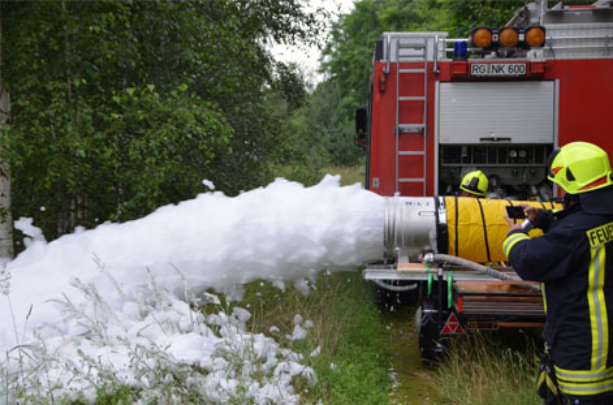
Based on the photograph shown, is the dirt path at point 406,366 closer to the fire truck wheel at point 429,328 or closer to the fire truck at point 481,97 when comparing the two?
the fire truck wheel at point 429,328

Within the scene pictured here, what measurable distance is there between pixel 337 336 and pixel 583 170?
8.85 ft

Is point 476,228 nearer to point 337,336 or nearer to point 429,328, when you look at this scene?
point 429,328

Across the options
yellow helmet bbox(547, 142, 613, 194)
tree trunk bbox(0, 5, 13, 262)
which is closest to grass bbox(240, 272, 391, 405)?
yellow helmet bbox(547, 142, 613, 194)

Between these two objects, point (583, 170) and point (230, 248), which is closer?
point (583, 170)

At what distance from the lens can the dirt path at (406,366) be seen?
485 centimetres

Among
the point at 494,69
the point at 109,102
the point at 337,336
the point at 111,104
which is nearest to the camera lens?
the point at 337,336

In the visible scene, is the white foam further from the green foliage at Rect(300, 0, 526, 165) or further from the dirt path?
the green foliage at Rect(300, 0, 526, 165)

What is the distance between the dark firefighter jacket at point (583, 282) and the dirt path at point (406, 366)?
1630 millimetres

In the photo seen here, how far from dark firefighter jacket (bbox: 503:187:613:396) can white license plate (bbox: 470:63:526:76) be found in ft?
13.4

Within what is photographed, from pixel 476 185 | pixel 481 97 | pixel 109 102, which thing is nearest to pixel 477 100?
pixel 481 97

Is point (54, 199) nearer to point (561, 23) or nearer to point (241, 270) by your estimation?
point (241, 270)

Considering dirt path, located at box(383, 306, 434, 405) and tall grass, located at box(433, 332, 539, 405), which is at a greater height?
tall grass, located at box(433, 332, 539, 405)

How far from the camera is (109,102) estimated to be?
6.43 m

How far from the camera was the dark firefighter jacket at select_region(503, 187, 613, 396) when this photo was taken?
10.4 feet
